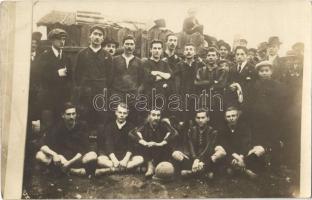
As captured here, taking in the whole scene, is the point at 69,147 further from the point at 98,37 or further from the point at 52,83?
the point at 98,37

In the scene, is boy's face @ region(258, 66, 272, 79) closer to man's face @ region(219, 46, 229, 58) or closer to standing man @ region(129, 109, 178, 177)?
man's face @ region(219, 46, 229, 58)

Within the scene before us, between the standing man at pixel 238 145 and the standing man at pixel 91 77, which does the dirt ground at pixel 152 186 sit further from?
the standing man at pixel 91 77

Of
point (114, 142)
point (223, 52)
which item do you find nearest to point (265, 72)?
point (223, 52)

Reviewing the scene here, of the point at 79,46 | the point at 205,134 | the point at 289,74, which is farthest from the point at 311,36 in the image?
the point at 79,46

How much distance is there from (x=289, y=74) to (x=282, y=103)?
0.09m

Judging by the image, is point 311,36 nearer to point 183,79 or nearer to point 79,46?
point 183,79

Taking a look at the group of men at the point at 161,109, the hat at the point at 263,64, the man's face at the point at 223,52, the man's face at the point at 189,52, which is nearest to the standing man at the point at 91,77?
the group of men at the point at 161,109

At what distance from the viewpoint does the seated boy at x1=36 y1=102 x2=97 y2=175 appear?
3.39 feet

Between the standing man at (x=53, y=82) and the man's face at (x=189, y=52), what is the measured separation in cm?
33

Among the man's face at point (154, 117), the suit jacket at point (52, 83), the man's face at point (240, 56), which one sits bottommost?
the man's face at point (154, 117)

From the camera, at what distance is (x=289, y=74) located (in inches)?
41.5

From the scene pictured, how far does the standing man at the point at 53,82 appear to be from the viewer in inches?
40.6

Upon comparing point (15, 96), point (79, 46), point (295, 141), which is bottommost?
point (295, 141)

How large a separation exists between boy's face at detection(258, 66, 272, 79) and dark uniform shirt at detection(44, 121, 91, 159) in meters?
0.53
